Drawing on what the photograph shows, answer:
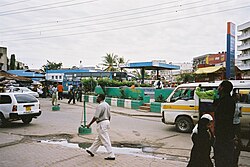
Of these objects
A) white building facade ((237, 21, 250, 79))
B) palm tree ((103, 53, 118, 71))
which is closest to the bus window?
palm tree ((103, 53, 118, 71))

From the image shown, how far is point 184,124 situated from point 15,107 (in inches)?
292

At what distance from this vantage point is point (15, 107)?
1184 cm

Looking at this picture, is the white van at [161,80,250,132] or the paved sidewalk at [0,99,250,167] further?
the white van at [161,80,250,132]

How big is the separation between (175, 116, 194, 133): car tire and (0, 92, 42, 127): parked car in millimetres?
6697

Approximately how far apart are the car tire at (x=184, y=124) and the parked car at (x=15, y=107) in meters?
6.70

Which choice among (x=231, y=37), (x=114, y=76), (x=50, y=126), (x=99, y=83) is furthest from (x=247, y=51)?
(x=50, y=126)

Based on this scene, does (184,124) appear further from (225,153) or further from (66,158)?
(225,153)

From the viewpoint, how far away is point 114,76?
34.3m

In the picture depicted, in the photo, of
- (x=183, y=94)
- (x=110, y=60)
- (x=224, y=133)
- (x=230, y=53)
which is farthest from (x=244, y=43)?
(x=224, y=133)

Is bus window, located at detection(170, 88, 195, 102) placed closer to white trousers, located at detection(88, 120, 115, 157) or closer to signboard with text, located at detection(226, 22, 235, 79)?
signboard with text, located at detection(226, 22, 235, 79)

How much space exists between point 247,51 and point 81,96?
63.4m

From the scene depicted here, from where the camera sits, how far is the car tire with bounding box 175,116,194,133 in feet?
35.7

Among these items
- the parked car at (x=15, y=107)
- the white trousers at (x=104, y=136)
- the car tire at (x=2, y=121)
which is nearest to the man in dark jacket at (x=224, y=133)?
the white trousers at (x=104, y=136)

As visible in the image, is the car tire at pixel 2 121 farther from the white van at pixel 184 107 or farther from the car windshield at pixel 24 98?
the white van at pixel 184 107
